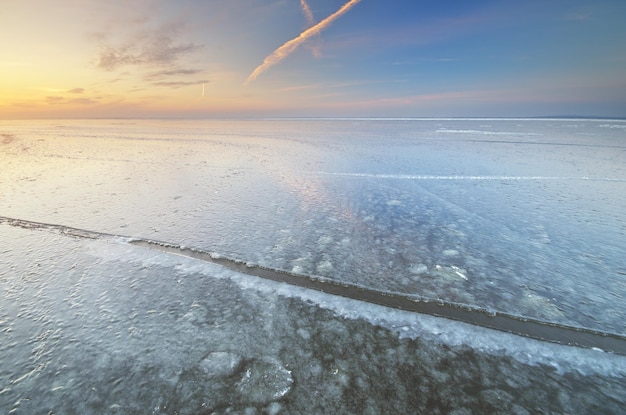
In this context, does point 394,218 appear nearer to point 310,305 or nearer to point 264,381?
point 310,305

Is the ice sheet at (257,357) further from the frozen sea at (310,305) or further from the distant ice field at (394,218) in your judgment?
the distant ice field at (394,218)

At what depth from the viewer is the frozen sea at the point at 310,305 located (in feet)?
4.82

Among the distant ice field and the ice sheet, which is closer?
the ice sheet

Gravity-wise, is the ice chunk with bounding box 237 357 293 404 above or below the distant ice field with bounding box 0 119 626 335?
below

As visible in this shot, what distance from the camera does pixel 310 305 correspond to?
7.02ft

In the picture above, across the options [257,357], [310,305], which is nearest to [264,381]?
[257,357]

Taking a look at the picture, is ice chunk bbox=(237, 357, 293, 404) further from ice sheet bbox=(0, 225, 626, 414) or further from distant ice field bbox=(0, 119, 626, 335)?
distant ice field bbox=(0, 119, 626, 335)

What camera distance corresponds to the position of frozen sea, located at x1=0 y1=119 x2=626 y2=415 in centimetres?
147

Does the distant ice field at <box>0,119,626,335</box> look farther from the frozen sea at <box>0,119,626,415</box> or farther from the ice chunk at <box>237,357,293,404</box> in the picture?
the ice chunk at <box>237,357,293,404</box>

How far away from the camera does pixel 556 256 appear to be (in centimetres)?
293

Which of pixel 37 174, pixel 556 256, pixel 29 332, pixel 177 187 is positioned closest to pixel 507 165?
pixel 556 256

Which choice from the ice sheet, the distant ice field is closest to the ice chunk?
the ice sheet

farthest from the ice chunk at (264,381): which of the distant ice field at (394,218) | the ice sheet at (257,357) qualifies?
the distant ice field at (394,218)

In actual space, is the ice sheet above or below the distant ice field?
below
